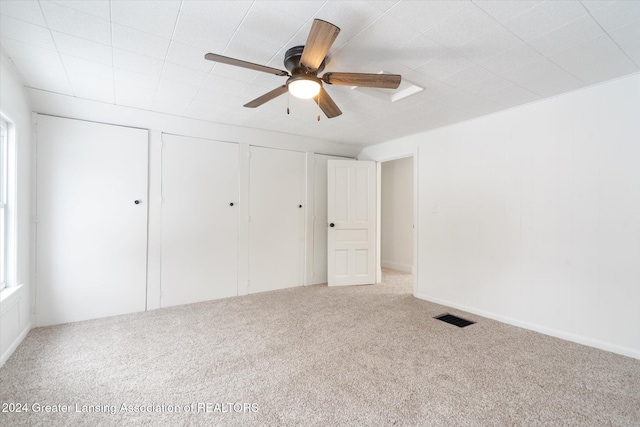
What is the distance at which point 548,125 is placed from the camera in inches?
112

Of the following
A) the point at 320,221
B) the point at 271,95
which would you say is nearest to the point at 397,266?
the point at 320,221

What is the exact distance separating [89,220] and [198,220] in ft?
3.68

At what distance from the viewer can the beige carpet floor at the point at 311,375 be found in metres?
1.70

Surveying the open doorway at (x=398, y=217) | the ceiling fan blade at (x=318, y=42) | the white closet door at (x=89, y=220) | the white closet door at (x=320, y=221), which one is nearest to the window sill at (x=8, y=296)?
the white closet door at (x=89, y=220)

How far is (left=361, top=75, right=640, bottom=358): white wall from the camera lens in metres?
2.42

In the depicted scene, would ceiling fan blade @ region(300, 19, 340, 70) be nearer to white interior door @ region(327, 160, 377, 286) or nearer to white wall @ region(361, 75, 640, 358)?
white wall @ region(361, 75, 640, 358)

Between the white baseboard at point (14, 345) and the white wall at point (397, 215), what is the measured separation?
546cm

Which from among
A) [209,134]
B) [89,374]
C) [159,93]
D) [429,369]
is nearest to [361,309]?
[429,369]

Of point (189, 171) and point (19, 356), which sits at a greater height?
point (189, 171)

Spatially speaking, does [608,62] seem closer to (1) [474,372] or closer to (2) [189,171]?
(1) [474,372]

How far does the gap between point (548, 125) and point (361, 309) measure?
273 centimetres

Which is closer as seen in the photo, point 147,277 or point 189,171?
point 147,277

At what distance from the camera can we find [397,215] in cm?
618

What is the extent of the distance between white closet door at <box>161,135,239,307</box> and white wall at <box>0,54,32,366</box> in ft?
3.90
